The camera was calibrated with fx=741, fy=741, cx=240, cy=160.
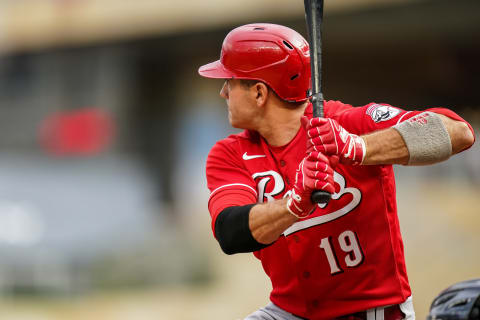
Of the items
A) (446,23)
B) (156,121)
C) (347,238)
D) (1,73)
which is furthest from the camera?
(1,73)

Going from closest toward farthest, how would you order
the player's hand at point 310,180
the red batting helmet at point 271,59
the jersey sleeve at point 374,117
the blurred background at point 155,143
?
1. the player's hand at point 310,180
2. the jersey sleeve at point 374,117
3. the red batting helmet at point 271,59
4. the blurred background at point 155,143

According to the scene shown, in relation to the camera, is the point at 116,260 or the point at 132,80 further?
the point at 132,80

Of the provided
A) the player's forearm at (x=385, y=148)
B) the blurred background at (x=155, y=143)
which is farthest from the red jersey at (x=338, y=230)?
the blurred background at (x=155, y=143)

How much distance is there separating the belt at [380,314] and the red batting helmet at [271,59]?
1.08m

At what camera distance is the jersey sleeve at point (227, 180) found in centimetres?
345

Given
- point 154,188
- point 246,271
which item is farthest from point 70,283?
point 154,188

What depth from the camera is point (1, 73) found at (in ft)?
83.9

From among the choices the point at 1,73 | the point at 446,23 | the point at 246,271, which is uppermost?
the point at 1,73

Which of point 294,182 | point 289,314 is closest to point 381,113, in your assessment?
point 294,182

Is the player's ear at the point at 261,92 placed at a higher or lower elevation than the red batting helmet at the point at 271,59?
lower

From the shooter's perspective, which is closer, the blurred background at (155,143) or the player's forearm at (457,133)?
the player's forearm at (457,133)

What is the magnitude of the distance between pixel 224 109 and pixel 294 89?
16628mm

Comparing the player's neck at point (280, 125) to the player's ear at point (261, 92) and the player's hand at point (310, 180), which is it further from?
the player's hand at point (310, 180)

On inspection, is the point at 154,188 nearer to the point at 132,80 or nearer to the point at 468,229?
the point at 132,80
